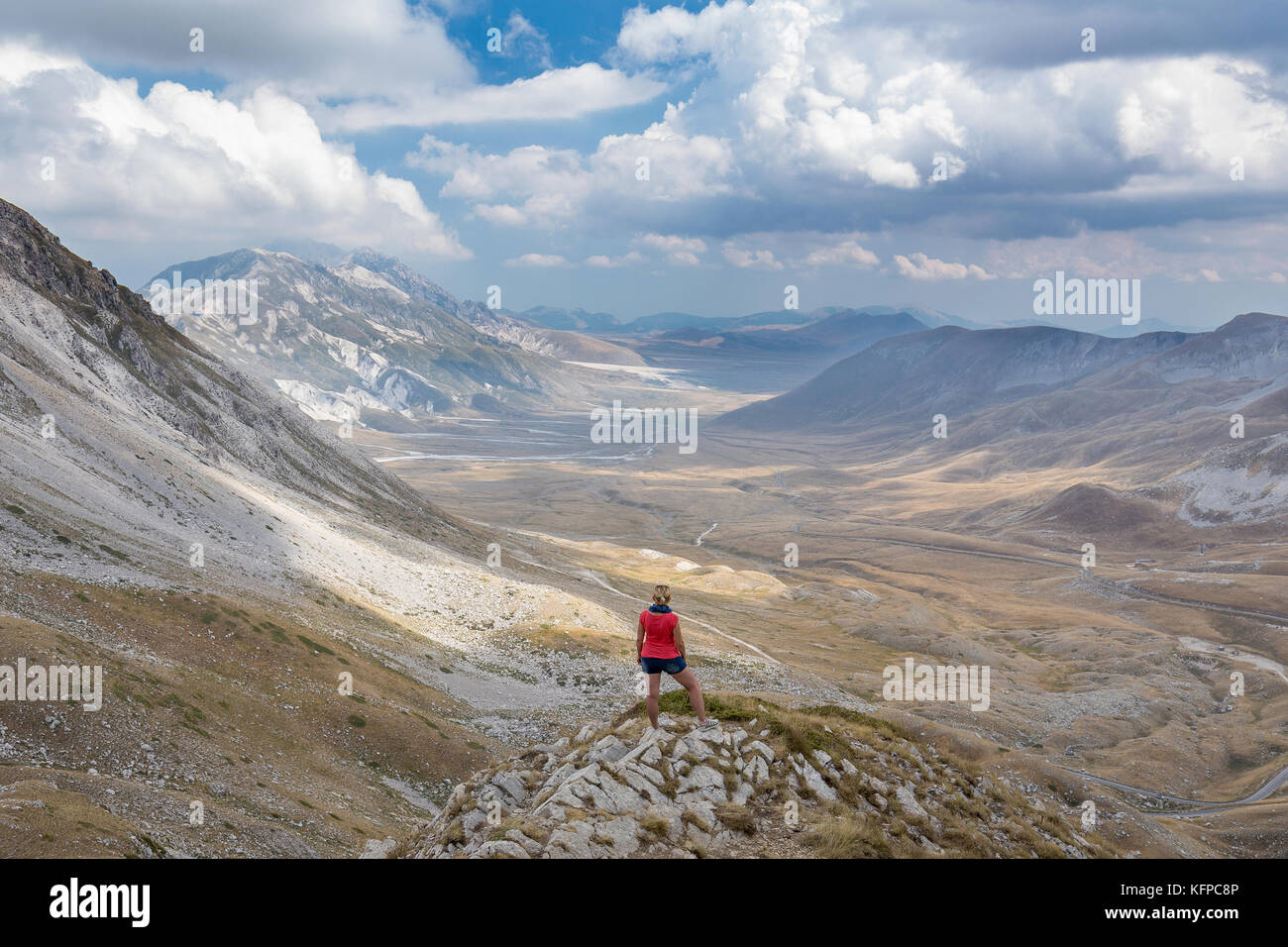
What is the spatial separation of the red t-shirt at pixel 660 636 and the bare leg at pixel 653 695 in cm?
73

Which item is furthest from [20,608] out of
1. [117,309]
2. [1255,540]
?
[1255,540]

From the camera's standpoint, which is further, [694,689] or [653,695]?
[694,689]

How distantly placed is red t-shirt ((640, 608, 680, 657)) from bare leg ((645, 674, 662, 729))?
73cm

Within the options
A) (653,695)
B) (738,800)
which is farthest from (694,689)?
(738,800)

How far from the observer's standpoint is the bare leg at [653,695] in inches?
750

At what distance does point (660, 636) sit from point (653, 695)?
184 centimetres

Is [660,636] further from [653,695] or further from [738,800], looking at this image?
[738,800]

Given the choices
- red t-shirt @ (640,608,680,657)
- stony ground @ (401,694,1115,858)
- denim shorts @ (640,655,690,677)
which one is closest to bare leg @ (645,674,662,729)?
denim shorts @ (640,655,690,677)

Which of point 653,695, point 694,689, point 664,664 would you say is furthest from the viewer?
point 694,689

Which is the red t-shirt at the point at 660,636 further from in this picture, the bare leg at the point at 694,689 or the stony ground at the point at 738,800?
the stony ground at the point at 738,800

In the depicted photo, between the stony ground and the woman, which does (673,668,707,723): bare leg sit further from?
the stony ground

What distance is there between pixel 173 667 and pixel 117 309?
97131 mm

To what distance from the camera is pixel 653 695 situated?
766 inches
